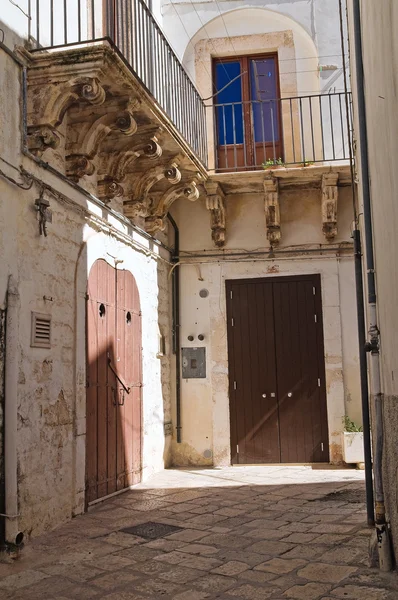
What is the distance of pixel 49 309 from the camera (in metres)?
5.92

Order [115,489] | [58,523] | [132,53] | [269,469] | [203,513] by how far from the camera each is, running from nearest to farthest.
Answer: [58,523]
[203,513]
[132,53]
[115,489]
[269,469]

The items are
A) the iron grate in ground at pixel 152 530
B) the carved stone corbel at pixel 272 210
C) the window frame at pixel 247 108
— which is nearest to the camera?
the iron grate in ground at pixel 152 530

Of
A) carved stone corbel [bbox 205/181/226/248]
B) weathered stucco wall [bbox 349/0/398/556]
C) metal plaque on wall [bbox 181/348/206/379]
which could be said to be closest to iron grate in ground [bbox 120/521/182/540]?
weathered stucco wall [bbox 349/0/398/556]

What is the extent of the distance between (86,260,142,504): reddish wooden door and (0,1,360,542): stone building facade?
1.6 inches

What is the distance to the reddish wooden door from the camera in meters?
6.77

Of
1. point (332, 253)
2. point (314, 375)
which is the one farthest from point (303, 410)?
point (332, 253)

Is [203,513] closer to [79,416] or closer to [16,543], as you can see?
[79,416]

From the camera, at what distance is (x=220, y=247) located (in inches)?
394

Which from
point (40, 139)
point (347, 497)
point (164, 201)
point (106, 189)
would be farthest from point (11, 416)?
point (164, 201)

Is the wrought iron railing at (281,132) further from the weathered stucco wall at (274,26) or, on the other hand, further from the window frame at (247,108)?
the weathered stucco wall at (274,26)

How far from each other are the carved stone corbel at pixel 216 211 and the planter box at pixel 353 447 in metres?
3.45

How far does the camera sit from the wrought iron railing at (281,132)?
9641mm

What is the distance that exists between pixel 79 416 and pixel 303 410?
13.7 feet

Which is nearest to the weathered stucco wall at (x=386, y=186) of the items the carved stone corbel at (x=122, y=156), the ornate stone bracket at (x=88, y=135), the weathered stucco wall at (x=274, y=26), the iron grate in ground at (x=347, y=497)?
the iron grate in ground at (x=347, y=497)
